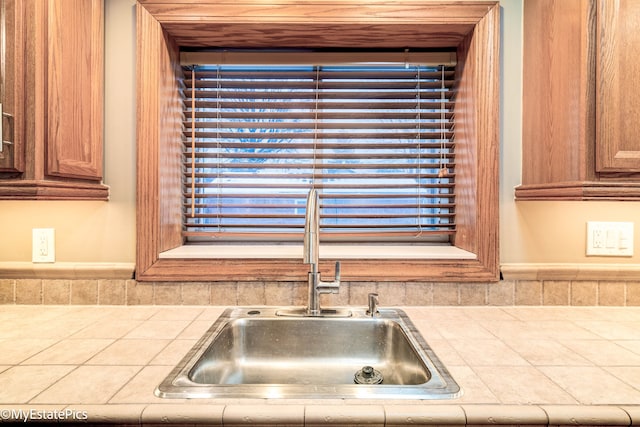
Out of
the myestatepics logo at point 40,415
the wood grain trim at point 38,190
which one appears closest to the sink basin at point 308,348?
the myestatepics logo at point 40,415

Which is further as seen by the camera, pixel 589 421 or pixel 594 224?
pixel 594 224

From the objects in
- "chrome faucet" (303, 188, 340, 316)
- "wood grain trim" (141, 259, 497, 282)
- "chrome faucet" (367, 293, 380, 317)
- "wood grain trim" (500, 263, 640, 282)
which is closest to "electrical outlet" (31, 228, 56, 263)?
"wood grain trim" (141, 259, 497, 282)

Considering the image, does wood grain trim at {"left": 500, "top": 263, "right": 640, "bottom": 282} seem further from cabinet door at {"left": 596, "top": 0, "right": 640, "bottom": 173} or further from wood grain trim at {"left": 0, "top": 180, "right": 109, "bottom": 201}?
wood grain trim at {"left": 0, "top": 180, "right": 109, "bottom": 201}

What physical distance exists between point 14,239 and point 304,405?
1.28 metres

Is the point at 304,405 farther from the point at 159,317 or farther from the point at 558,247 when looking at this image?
the point at 558,247

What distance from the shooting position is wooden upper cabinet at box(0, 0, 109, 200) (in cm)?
103

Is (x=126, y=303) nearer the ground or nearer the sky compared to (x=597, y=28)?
nearer the ground

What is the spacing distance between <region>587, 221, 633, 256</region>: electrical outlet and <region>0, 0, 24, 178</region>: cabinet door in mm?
1833

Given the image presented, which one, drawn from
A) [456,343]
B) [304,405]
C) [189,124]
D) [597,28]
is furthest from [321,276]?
[597,28]

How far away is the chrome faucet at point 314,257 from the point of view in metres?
1.25

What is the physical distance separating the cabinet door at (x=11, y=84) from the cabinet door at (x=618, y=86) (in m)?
1.56

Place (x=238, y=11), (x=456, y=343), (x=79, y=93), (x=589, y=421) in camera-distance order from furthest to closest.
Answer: (x=238, y=11), (x=79, y=93), (x=456, y=343), (x=589, y=421)

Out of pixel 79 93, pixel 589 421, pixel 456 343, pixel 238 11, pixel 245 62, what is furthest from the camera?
pixel 245 62

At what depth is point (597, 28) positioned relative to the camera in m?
1.07
